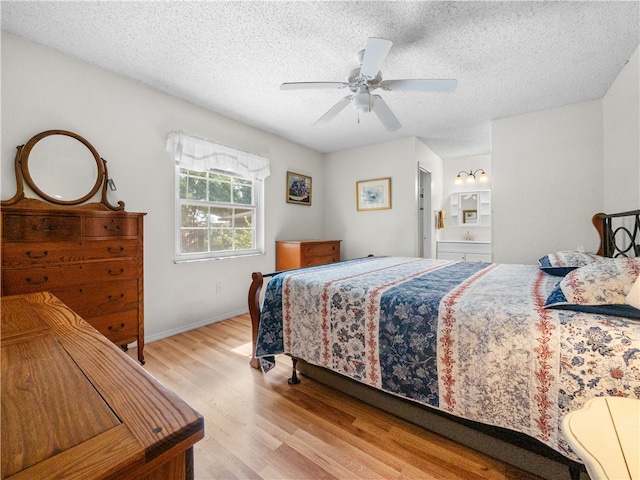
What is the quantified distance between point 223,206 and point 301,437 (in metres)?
2.67

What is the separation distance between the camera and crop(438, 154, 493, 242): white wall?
5.25 m

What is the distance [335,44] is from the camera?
2047 millimetres

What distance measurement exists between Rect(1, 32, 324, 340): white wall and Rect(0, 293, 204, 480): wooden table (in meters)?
2.35

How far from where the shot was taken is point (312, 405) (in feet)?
5.61

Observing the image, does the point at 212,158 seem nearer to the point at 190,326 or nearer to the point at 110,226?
the point at 110,226

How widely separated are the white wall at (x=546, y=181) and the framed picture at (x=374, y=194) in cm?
142

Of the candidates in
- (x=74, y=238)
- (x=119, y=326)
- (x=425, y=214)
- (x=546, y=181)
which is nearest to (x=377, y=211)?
(x=425, y=214)

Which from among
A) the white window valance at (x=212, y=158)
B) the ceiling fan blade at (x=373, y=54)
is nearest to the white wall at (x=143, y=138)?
the white window valance at (x=212, y=158)

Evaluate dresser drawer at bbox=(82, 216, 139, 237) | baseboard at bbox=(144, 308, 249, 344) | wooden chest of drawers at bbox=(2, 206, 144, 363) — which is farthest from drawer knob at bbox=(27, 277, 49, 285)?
baseboard at bbox=(144, 308, 249, 344)

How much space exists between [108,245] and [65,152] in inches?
33.6

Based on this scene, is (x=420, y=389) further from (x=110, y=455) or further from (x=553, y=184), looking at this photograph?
(x=553, y=184)

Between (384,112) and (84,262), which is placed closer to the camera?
(84,262)

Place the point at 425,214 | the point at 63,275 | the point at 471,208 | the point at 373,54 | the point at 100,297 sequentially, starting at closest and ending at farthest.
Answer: the point at 373,54 < the point at 63,275 < the point at 100,297 < the point at 425,214 < the point at 471,208

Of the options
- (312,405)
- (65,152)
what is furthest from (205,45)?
(312,405)
